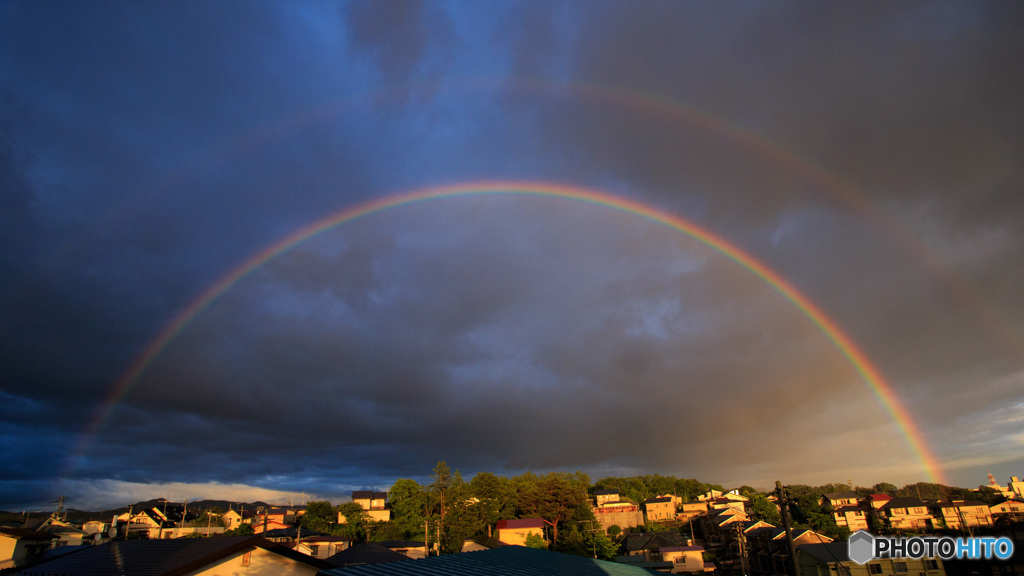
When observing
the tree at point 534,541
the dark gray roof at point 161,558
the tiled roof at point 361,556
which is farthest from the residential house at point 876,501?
the dark gray roof at point 161,558

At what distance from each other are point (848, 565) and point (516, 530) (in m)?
43.8

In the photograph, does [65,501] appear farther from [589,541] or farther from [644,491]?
[644,491]

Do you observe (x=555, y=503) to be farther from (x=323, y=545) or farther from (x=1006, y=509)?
(x=1006, y=509)

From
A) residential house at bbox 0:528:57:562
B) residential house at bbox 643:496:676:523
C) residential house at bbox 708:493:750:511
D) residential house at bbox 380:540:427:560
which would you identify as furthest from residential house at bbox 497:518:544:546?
residential house at bbox 708:493:750:511

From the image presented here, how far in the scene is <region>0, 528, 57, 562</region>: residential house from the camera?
153ft

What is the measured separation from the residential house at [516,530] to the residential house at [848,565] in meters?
36.4

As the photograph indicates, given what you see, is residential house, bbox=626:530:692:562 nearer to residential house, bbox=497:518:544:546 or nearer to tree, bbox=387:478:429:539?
residential house, bbox=497:518:544:546

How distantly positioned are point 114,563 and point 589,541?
60651mm

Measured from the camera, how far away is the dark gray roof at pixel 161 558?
61.6 ft

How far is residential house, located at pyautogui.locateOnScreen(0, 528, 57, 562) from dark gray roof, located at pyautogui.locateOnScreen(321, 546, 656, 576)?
5490cm

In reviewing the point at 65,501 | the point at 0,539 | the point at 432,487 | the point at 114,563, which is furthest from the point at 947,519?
the point at 65,501

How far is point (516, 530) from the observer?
7719cm

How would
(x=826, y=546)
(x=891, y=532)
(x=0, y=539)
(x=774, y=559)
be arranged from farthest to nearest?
1. (x=891, y=532)
2. (x=774, y=559)
3. (x=826, y=546)
4. (x=0, y=539)

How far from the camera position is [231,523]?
128 m
